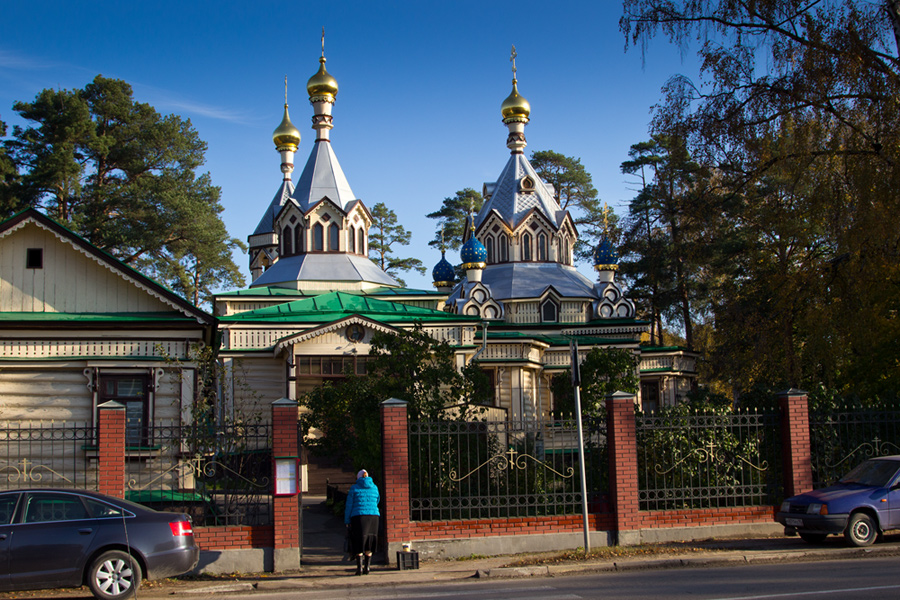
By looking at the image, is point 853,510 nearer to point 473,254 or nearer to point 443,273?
point 473,254

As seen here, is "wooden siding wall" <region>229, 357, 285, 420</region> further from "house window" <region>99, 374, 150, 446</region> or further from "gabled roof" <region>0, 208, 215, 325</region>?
"gabled roof" <region>0, 208, 215, 325</region>

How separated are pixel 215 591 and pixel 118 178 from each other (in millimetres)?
38185

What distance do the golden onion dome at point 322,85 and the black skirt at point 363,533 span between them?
28.5 meters

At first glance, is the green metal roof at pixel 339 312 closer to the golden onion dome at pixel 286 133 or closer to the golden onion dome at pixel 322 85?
the golden onion dome at pixel 322 85

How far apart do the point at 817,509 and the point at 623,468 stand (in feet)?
9.64

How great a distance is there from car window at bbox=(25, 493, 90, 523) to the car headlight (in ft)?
33.8

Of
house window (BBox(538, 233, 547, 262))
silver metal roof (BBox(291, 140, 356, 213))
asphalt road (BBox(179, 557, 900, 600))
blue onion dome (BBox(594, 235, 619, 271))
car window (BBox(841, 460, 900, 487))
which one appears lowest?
asphalt road (BBox(179, 557, 900, 600))

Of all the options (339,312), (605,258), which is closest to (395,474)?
(339,312)

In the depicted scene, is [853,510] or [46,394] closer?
[853,510]

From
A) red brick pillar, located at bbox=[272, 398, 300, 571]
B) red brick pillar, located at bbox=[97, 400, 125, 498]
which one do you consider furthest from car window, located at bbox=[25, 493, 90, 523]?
red brick pillar, located at bbox=[272, 398, 300, 571]

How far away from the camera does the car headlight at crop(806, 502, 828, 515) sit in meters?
12.8

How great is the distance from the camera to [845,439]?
15.2 m

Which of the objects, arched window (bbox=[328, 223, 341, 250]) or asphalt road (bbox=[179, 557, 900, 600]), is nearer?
asphalt road (bbox=[179, 557, 900, 600])

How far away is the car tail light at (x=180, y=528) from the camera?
10.8 metres
